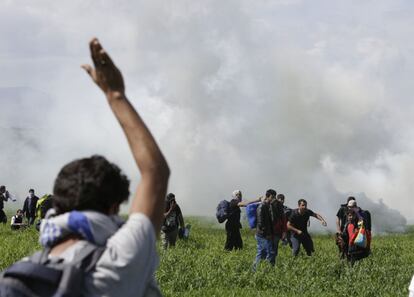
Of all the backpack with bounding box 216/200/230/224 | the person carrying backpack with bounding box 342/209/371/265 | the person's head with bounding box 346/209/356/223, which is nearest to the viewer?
the person carrying backpack with bounding box 342/209/371/265

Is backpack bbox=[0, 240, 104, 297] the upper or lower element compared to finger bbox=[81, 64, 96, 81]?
lower

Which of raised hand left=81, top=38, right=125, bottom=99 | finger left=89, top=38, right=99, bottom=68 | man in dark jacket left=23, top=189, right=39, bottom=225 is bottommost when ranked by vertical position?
raised hand left=81, top=38, right=125, bottom=99

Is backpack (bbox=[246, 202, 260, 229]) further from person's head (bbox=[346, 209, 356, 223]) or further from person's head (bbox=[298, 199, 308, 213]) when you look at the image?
person's head (bbox=[346, 209, 356, 223])

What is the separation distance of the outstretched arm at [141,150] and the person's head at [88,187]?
3.4 inches

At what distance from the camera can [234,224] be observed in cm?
2006

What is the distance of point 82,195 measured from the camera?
283 centimetres

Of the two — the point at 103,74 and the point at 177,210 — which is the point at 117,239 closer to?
the point at 103,74

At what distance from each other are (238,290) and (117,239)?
9.69 meters

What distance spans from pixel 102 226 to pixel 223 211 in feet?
54.4

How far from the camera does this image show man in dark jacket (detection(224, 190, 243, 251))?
63.1 feet

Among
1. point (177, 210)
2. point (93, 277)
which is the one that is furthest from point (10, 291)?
point (177, 210)

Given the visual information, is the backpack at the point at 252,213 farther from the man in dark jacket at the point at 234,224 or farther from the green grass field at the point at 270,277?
the man in dark jacket at the point at 234,224

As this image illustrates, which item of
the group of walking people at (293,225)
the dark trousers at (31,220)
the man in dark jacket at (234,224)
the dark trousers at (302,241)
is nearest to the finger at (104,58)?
the group of walking people at (293,225)

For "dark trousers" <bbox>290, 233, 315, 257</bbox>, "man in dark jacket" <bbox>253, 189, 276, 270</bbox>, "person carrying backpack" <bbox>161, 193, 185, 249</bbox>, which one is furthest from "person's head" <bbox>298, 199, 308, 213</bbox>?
"person carrying backpack" <bbox>161, 193, 185, 249</bbox>
